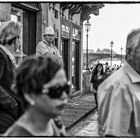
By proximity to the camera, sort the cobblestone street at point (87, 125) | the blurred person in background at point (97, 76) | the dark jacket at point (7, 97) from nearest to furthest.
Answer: the dark jacket at point (7, 97)
the cobblestone street at point (87, 125)
the blurred person in background at point (97, 76)

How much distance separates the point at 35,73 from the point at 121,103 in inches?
29.8

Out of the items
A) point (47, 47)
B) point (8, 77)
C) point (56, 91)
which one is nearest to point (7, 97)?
point (8, 77)

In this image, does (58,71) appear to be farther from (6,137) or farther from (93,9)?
(93,9)

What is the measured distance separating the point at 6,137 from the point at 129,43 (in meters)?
0.98

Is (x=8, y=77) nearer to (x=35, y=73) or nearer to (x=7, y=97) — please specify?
(x=7, y=97)

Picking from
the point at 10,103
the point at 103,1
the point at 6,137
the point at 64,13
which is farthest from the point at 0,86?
the point at 64,13

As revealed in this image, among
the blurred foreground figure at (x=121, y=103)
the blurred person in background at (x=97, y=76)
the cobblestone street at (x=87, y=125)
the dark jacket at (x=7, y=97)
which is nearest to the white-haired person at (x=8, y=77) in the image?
the dark jacket at (x=7, y=97)

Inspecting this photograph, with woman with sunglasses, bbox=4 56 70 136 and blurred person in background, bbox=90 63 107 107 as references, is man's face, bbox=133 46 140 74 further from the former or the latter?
blurred person in background, bbox=90 63 107 107

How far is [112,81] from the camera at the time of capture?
7.63 feet

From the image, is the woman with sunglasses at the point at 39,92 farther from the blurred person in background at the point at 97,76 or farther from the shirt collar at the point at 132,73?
the blurred person in background at the point at 97,76

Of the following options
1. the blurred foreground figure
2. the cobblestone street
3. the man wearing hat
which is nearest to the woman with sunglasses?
the blurred foreground figure

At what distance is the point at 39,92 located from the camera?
165 cm

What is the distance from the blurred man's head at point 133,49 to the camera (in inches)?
94.9

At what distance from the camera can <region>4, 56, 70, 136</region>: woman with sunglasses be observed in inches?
64.6
